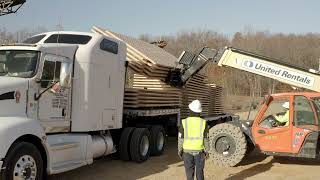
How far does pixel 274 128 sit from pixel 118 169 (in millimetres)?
3954

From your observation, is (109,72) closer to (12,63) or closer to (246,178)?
(12,63)

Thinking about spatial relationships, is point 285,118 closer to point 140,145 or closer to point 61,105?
point 140,145

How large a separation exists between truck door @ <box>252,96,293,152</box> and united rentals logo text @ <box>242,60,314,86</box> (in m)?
0.63

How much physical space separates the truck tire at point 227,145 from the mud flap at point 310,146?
1.41 meters

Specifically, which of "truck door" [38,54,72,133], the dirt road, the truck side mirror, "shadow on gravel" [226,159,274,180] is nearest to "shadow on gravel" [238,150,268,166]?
Result: the dirt road

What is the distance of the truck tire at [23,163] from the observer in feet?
24.9

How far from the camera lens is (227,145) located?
472 inches

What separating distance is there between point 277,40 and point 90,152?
6464 centimetres

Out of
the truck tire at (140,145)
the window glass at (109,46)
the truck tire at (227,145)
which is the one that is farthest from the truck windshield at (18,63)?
the truck tire at (227,145)

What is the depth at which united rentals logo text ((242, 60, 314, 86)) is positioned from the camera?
11.9 metres

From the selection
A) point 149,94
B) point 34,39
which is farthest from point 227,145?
point 34,39

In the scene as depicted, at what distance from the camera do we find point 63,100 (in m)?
9.41

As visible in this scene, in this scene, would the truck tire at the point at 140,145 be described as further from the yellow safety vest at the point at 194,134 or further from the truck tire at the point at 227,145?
the yellow safety vest at the point at 194,134

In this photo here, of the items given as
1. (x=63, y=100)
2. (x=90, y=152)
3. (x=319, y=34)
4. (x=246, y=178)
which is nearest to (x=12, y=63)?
(x=63, y=100)
